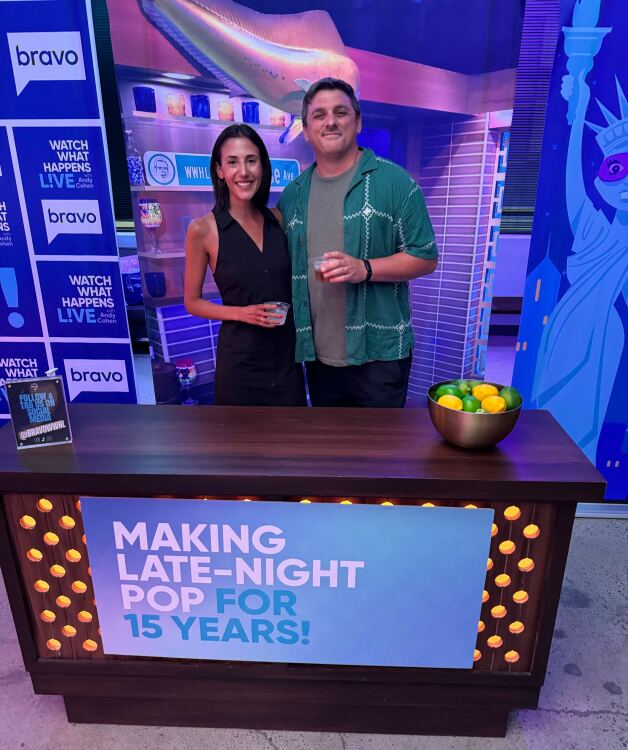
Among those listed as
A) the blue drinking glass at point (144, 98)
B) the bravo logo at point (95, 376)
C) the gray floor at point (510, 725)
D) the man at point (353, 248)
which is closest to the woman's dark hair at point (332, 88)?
the man at point (353, 248)

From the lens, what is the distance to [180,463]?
56.8 inches

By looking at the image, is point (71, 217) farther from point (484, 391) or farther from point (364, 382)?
point (484, 391)

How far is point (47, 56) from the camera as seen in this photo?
8.59ft

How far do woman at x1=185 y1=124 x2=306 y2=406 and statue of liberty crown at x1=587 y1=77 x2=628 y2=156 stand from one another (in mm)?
1447

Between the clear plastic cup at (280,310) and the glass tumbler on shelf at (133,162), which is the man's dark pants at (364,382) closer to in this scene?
the clear plastic cup at (280,310)

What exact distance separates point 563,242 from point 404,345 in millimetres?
1046

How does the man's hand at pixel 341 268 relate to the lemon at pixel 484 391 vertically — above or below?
above

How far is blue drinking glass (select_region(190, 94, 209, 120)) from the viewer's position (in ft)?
8.74

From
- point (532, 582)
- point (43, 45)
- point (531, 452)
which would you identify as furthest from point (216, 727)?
point (43, 45)

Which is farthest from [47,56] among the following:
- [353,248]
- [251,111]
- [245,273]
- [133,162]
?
[353,248]

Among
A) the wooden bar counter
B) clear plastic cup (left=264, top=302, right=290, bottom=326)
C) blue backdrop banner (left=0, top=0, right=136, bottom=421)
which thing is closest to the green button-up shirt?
clear plastic cup (left=264, top=302, right=290, bottom=326)

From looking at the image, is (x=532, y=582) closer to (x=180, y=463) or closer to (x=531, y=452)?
(x=531, y=452)

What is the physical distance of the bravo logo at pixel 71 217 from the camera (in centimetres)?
283

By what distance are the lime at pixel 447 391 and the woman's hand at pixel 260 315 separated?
0.61 meters
